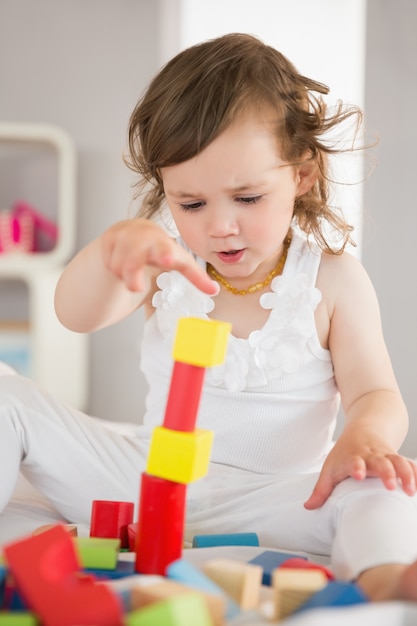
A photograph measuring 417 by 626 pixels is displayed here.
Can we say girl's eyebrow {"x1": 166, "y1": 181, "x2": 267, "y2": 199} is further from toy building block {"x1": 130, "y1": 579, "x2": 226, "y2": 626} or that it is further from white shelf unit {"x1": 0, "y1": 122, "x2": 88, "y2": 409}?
white shelf unit {"x1": 0, "y1": 122, "x2": 88, "y2": 409}

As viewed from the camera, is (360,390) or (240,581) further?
(360,390)

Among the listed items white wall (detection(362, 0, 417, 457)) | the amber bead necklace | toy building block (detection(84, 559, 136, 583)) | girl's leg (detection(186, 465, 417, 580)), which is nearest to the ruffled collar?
the amber bead necklace

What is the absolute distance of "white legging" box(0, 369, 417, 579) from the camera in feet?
2.74

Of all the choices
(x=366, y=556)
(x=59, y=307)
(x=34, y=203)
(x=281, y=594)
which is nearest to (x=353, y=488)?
(x=366, y=556)

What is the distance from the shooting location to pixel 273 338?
1.03 metres

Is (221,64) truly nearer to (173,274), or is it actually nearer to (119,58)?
(173,274)

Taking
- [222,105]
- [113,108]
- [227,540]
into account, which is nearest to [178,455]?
[227,540]

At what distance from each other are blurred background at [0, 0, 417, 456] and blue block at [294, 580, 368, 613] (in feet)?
5.35

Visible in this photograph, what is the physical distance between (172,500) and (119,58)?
1960 millimetres

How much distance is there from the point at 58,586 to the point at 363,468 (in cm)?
33

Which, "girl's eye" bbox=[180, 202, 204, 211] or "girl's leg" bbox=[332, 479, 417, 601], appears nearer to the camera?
"girl's leg" bbox=[332, 479, 417, 601]

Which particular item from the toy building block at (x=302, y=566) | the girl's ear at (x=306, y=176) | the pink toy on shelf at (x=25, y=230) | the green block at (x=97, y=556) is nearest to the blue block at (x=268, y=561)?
the toy building block at (x=302, y=566)

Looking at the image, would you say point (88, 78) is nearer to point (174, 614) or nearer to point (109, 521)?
point (109, 521)

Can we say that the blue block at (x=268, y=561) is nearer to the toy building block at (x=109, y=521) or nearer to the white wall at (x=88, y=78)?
the toy building block at (x=109, y=521)
